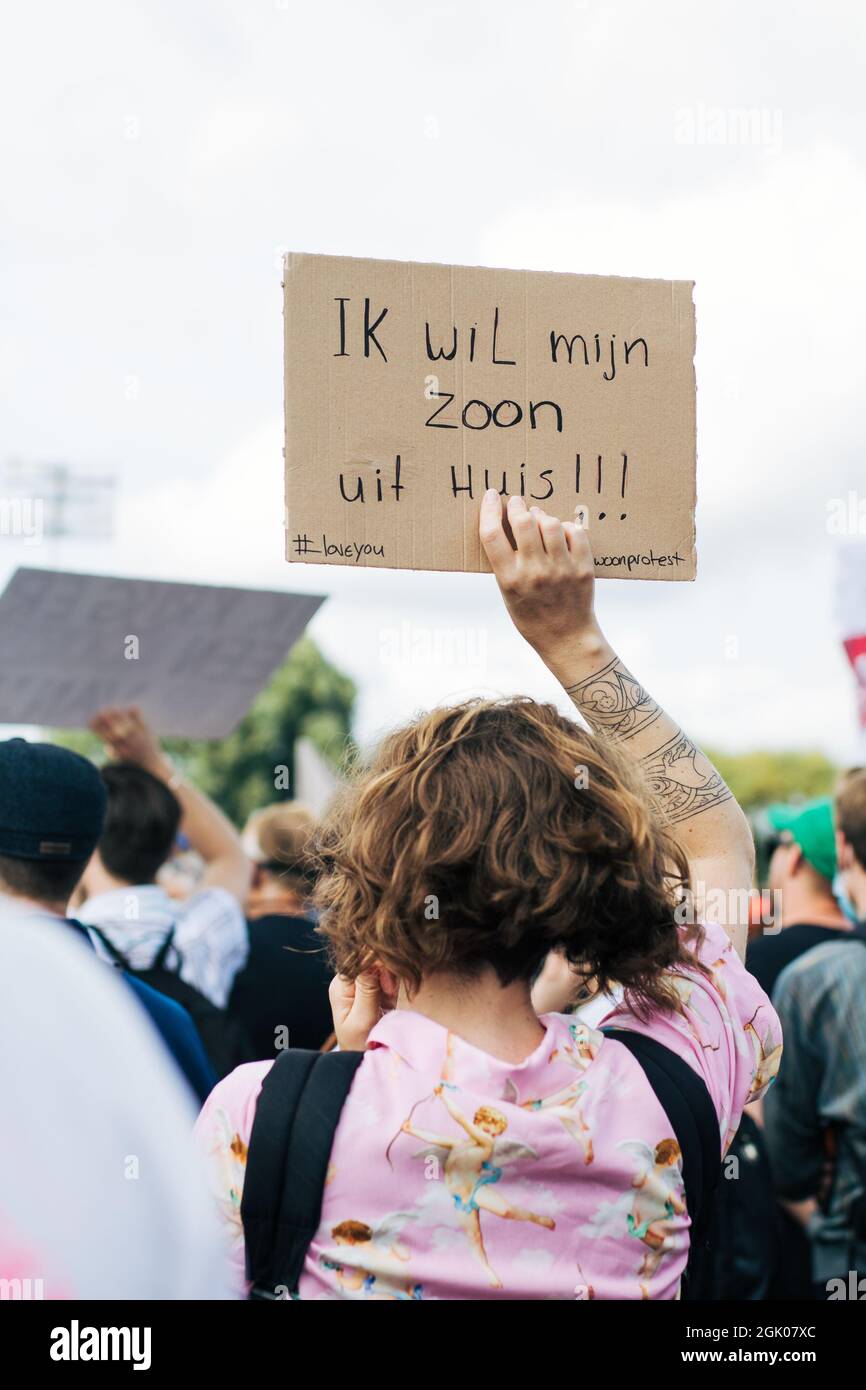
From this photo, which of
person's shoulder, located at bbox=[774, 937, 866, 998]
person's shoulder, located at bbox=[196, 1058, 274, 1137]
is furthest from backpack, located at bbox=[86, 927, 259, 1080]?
person's shoulder, located at bbox=[196, 1058, 274, 1137]

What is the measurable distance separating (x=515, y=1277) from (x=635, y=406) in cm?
126

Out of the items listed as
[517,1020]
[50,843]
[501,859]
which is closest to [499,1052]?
[517,1020]

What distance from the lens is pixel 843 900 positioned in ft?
15.7

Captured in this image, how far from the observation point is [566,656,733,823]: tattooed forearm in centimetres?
199

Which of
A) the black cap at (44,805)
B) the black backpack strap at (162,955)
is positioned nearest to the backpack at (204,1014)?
the black backpack strap at (162,955)

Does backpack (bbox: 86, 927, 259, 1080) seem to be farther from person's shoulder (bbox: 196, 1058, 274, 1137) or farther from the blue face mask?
person's shoulder (bbox: 196, 1058, 274, 1137)

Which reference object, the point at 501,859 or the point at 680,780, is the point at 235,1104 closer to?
the point at 501,859

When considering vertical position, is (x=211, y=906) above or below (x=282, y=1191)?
above

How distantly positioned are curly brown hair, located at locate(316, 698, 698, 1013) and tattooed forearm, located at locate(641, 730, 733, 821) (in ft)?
0.73

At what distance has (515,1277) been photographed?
1507 millimetres

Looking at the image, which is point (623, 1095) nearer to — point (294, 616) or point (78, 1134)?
point (78, 1134)

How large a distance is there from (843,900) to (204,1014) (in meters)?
2.24

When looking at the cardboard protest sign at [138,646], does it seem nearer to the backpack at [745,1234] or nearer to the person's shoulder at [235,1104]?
the backpack at [745,1234]
